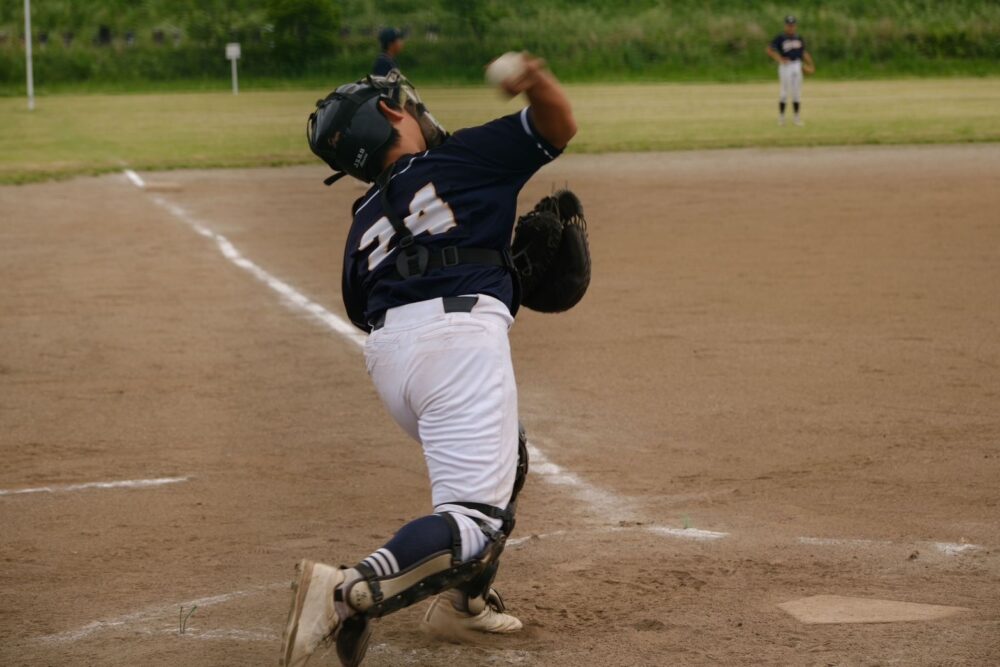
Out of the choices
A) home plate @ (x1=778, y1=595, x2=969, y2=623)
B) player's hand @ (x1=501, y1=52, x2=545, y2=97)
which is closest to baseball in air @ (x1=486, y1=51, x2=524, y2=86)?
player's hand @ (x1=501, y1=52, x2=545, y2=97)

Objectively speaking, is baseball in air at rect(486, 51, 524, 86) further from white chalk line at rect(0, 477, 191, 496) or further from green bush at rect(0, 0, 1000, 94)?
green bush at rect(0, 0, 1000, 94)

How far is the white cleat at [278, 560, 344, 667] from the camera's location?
10.6 ft

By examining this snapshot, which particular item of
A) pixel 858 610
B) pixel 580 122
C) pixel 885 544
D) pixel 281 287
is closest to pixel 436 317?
pixel 858 610

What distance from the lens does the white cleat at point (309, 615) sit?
3234 millimetres

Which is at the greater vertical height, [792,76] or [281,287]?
[281,287]

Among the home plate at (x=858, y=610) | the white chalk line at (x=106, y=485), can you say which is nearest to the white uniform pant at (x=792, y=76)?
the white chalk line at (x=106, y=485)

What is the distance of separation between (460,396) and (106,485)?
2.91 meters

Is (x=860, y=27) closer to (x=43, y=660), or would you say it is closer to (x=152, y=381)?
(x=152, y=381)

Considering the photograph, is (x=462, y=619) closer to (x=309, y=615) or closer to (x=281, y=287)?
(x=309, y=615)

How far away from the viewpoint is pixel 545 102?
340cm

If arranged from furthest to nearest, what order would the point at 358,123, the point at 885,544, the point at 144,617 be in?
the point at 885,544 → the point at 144,617 → the point at 358,123

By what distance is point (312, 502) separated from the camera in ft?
18.2

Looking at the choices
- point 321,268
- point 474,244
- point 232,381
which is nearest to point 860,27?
point 321,268

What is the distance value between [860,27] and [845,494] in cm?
5078
